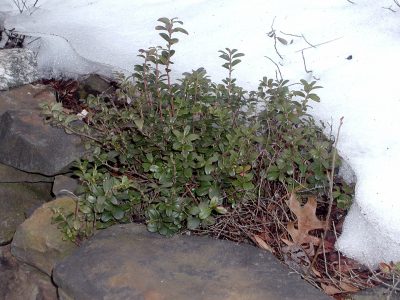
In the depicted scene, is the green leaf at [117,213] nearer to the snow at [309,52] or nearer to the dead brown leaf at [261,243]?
the dead brown leaf at [261,243]

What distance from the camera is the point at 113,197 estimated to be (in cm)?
216

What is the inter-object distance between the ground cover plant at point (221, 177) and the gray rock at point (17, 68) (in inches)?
34.6

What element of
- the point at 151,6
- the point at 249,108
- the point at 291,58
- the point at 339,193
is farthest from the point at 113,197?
the point at 151,6

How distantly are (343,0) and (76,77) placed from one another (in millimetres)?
1450

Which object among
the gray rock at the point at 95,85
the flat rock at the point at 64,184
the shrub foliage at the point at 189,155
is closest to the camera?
the shrub foliage at the point at 189,155

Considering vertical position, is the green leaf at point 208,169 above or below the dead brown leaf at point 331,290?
above

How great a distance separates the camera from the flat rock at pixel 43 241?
7.56 feet

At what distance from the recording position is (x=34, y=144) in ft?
8.75

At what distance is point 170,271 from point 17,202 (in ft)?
3.39

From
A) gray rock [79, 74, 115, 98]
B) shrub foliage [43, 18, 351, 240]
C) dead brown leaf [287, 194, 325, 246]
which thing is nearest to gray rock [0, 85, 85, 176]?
shrub foliage [43, 18, 351, 240]

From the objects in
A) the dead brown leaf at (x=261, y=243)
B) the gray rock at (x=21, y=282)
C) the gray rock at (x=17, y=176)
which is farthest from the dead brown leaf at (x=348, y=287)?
the gray rock at (x=17, y=176)

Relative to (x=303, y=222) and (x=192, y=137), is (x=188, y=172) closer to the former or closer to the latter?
(x=192, y=137)

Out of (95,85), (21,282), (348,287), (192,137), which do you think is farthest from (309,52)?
(21,282)

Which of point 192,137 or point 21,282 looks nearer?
point 192,137
